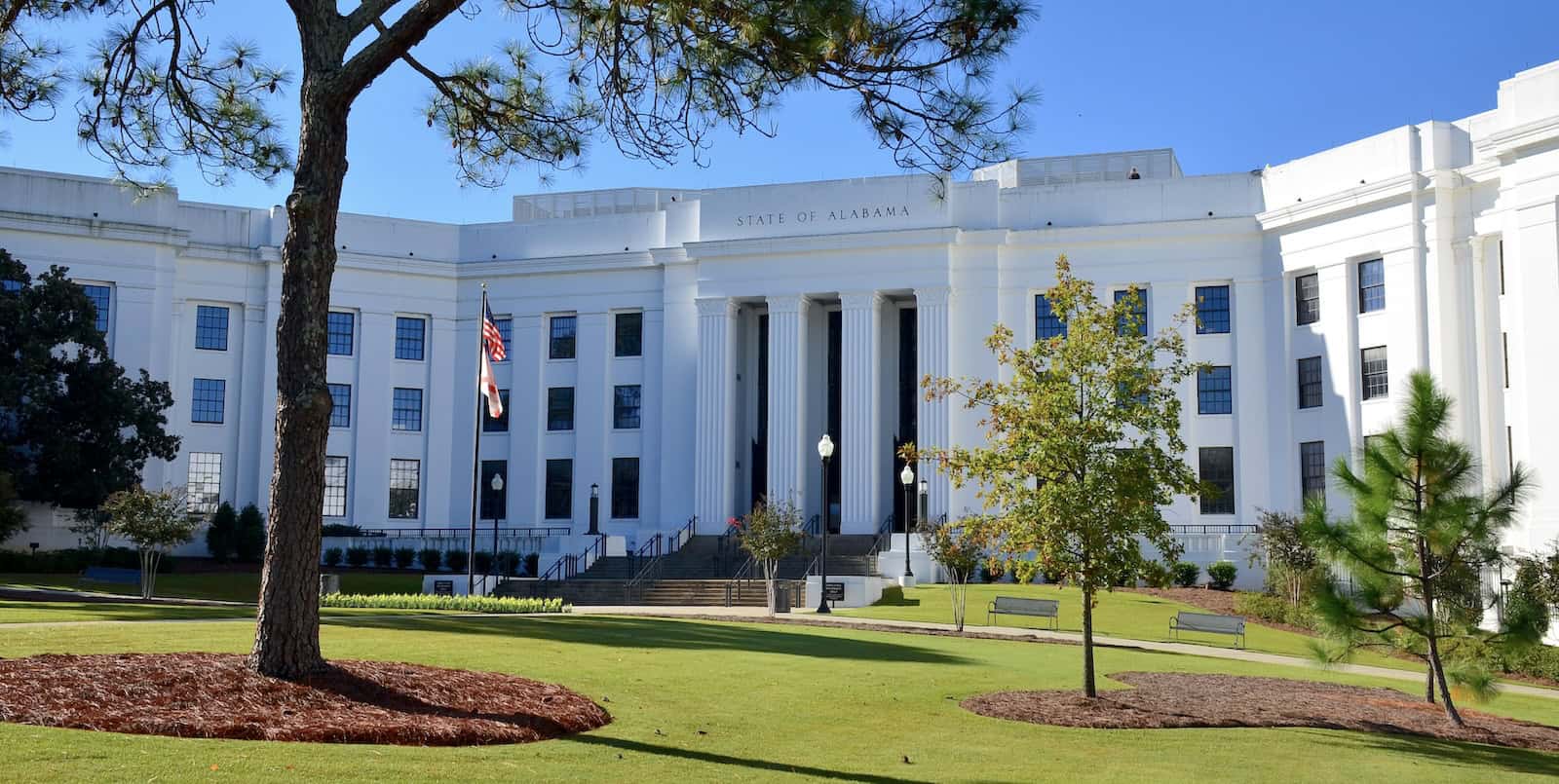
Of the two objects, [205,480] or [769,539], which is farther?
[205,480]

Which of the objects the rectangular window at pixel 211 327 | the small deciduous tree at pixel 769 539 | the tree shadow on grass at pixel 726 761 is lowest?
the tree shadow on grass at pixel 726 761

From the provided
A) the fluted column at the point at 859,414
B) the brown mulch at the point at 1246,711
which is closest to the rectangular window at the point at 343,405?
the fluted column at the point at 859,414

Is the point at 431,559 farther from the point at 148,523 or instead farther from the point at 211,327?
the point at 148,523

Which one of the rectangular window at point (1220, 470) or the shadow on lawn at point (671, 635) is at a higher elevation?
the rectangular window at point (1220, 470)

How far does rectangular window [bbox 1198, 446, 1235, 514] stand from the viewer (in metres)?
46.5

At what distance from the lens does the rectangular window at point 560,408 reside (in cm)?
5450

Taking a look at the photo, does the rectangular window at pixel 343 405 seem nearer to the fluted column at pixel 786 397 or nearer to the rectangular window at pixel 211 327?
the rectangular window at pixel 211 327

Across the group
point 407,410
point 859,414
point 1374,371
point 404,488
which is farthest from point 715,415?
point 1374,371

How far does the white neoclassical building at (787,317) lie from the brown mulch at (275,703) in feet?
112

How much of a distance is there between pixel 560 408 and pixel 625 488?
4278 mm

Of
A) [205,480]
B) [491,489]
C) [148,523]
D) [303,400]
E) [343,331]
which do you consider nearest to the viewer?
[303,400]

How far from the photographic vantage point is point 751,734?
13.2 metres

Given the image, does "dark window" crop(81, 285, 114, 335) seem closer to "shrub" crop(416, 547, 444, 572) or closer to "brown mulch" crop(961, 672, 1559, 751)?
"shrub" crop(416, 547, 444, 572)

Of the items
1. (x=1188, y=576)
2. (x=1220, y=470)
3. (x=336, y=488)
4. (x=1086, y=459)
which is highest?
(x=1220, y=470)
